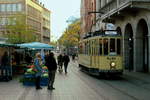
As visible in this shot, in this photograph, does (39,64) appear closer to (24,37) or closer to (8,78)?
(8,78)

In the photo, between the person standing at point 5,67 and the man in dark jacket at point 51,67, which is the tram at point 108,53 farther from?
the man in dark jacket at point 51,67

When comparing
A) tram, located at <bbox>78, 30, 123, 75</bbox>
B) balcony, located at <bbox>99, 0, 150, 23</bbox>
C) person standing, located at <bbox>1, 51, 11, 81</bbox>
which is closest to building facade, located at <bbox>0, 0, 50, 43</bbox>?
balcony, located at <bbox>99, 0, 150, 23</bbox>

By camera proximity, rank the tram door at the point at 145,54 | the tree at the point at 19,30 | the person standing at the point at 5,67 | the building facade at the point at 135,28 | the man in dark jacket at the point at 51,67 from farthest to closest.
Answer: the tree at the point at 19,30, the tram door at the point at 145,54, the building facade at the point at 135,28, the person standing at the point at 5,67, the man in dark jacket at the point at 51,67

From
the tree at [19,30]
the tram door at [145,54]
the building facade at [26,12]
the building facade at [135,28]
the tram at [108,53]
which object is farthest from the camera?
the building facade at [26,12]

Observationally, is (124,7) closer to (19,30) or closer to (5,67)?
(5,67)

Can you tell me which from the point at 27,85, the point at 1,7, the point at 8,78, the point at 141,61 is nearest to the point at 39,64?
the point at 27,85

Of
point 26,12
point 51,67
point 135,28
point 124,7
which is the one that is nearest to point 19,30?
→ point 26,12

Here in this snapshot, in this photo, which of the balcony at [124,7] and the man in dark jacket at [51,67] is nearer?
the man in dark jacket at [51,67]

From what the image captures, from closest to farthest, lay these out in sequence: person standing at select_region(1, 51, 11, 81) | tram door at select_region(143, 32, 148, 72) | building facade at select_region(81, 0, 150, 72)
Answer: person standing at select_region(1, 51, 11, 81) → building facade at select_region(81, 0, 150, 72) → tram door at select_region(143, 32, 148, 72)

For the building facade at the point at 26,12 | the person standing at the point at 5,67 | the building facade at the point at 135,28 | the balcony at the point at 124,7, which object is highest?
the building facade at the point at 26,12

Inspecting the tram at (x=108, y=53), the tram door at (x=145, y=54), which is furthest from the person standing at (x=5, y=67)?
the tram door at (x=145, y=54)

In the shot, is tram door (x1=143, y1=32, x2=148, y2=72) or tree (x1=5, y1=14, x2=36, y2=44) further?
tree (x1=5, y1=14, x2=36, y2=44)

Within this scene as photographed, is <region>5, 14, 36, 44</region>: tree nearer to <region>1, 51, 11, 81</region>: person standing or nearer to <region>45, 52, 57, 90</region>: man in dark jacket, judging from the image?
<region>1, 51, 11, 81</region>: person standing

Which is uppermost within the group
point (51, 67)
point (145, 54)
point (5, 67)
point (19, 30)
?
point (19, 30)
